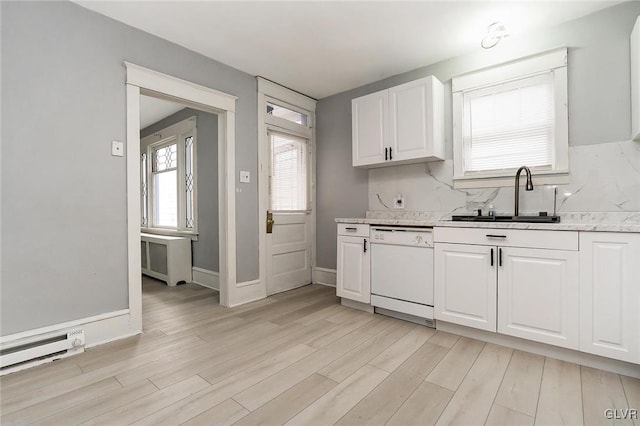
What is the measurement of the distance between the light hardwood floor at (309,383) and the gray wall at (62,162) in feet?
1.60

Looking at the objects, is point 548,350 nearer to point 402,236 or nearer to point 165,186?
point 402,236

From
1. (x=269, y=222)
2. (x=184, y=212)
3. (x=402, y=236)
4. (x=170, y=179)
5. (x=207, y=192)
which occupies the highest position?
(x=170, y=179)

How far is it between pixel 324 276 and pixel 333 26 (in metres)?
2.96

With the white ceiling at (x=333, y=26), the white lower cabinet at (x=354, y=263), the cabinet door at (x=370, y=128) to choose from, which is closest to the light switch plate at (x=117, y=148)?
the white ceiling at (x=333, y=26)

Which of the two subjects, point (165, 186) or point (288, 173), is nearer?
point (288, 173)

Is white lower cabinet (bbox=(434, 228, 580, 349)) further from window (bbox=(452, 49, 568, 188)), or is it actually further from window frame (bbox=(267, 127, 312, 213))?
window frame (bbox=(267, 127, 312, 213))

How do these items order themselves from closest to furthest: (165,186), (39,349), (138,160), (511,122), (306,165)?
(39,349) → (138,160) → (511,122) → (306,165) → (165,186)

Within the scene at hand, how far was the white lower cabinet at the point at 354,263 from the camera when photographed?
2986 mm

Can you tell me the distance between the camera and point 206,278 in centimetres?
419

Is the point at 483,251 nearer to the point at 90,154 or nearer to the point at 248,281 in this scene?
the point at 248,281

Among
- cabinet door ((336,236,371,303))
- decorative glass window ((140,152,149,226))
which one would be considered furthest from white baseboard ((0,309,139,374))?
decorative glass window ((140,152,149,226))

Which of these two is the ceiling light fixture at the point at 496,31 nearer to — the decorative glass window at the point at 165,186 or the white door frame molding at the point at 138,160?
the white door frame molding at the point at 138,160

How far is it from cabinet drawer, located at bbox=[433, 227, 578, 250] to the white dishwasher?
162 mm

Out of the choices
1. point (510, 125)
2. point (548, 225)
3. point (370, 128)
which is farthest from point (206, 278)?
point (510, 125)
